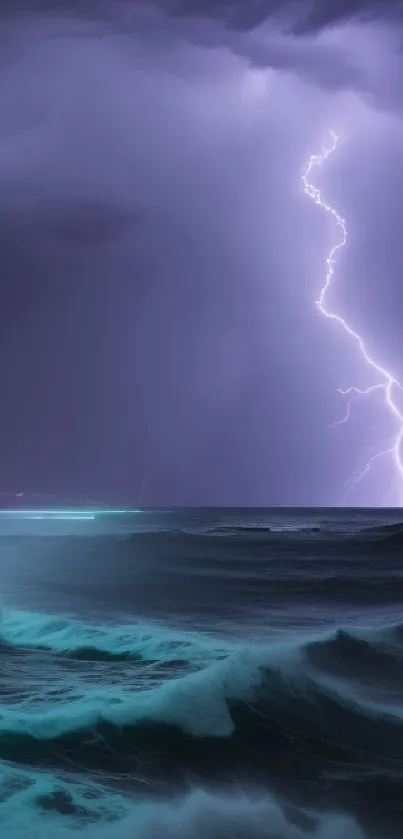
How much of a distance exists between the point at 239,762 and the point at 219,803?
46.3 inches

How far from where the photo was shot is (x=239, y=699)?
8953mm

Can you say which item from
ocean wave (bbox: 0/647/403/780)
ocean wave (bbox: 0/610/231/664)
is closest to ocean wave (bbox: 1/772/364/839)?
ocean wave (bbox: 0/647/403/780)

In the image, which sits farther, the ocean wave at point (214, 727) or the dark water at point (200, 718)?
the ocean wave at point (214, 727)

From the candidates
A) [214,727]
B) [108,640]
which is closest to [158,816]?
[214,727]

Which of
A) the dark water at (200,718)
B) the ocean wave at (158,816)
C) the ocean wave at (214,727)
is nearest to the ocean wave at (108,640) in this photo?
the dark water at (200,718)

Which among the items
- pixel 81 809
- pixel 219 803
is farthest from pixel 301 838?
pixel 81 809

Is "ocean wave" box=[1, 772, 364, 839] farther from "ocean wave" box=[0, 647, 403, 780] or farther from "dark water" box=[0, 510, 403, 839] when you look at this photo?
"ocean wave" box=[0, 647, 403, 780]

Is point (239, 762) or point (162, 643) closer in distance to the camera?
point (239, 762)

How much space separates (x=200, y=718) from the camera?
8266 millimetres

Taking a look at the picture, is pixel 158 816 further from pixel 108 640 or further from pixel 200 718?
pixel 108 640

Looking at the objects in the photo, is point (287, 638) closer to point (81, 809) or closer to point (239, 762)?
point (239, 762)

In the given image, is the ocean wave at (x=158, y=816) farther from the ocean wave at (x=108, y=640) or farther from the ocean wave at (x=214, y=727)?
the ocean wave at (x=108, y=640)

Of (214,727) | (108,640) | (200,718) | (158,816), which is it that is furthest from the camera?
(108,640)

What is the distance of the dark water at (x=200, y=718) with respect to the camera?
574 centimetres
